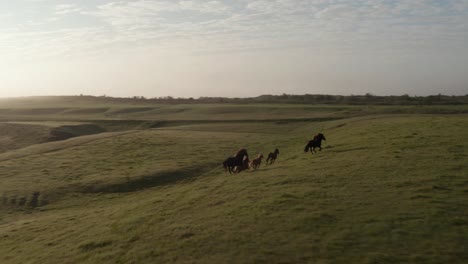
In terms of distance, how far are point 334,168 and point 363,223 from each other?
28.7 ft

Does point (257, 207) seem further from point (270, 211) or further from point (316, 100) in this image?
point (316, 100)

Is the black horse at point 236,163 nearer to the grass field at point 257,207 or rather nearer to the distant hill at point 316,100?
the grass field at point 257,207

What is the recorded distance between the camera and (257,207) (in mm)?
18422

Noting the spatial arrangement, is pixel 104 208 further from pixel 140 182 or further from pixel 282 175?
pixel 282 175

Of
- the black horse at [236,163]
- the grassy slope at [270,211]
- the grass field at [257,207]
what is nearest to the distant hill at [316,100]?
the grass field at [257,207]

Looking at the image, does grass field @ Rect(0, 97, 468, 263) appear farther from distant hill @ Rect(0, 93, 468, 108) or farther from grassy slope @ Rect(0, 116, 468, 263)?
distant hill @ Rect(0, 93, 468, 108)

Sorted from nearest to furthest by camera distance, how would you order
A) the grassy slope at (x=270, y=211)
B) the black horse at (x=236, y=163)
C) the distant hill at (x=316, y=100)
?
the grassy slope at (x=270, y=211)
the black horse at (x=236, y=163)
the distant hill at (x=316, y=100)

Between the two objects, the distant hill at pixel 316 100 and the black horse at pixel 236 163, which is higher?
the distant hill at pixel 316 100

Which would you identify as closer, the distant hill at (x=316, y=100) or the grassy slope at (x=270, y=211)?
the grassy slope at (x=270, y=211)

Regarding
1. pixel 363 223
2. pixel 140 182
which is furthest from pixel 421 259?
pixel 140 182

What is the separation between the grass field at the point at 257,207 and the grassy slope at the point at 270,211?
61mm

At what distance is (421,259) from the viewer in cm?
1300

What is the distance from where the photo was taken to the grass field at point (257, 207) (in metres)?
14.4

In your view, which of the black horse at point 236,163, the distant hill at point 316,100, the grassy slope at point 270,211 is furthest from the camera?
the distant hill at point 316,100
